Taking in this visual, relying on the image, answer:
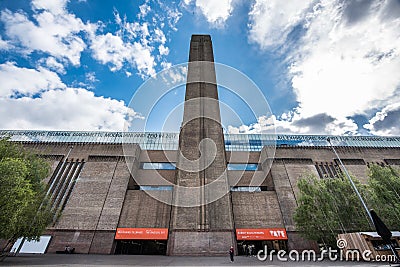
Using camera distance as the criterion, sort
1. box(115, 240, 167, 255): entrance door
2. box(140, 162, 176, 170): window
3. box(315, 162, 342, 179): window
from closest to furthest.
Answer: box(115, 240, 167, 255): entrance door
box(315, 162, 342, 179): window
box(140, 162, 176, 170): window

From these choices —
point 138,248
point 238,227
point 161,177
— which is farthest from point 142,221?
point 238,227

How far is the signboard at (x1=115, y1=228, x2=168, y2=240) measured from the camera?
2490cm

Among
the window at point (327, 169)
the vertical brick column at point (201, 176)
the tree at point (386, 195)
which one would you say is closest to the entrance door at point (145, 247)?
the vertical brick column at point (201, 176)

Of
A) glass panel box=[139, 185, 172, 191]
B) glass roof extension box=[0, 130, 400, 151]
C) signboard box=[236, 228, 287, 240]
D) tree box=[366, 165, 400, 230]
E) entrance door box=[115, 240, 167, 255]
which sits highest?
glass roof extension box=[0, 130, 400, 151]

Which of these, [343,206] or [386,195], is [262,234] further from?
[386,195]

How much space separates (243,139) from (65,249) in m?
31.0

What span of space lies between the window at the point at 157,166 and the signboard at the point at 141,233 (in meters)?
10.6

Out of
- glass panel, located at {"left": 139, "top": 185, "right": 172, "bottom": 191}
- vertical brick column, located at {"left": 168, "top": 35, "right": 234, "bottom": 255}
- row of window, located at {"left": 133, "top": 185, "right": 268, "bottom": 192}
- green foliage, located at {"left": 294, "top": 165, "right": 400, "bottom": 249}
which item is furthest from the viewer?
row of window, located at {"left": 133, "top": 185, "right": 268, "bottom": 192}

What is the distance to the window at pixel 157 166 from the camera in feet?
113

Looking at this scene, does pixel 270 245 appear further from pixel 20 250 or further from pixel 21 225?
pixel 20 250

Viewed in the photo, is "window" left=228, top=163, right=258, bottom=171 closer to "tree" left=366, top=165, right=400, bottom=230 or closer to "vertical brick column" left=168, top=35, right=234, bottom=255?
"vertical brick column" left=168, top=35, right=234, bottom=255

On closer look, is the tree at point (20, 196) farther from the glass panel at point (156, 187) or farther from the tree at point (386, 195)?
the tree at point (386, 195)

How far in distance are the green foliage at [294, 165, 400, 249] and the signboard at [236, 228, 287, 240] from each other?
379 centimetres

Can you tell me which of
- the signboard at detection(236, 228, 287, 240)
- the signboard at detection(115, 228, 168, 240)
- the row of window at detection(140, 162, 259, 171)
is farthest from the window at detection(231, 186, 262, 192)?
the signboard at detection(115, 228, 168, 240)
